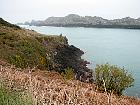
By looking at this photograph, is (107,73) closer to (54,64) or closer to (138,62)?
(54,64)

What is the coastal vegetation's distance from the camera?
944cm

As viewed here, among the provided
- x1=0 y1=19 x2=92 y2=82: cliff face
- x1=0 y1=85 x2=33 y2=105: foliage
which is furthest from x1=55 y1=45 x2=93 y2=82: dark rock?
x1=0 y1=85 x2=33 y2=105: foliage

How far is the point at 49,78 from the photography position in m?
24.0

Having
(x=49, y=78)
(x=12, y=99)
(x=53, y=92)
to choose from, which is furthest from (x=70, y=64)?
Answer: (x=12, y=99)

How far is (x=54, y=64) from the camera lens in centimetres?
7331

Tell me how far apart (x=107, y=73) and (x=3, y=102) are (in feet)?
110

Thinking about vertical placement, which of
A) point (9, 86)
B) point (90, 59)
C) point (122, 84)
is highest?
point (9, 86)

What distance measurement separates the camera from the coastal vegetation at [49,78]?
9438mm

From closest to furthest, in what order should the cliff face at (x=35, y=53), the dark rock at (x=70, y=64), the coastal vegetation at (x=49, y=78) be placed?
1. the coastal vegetation at (x=49, y=78)
2. the cliff face at (x=35, y=53)
3. the dark rock at (x=70, y=64)

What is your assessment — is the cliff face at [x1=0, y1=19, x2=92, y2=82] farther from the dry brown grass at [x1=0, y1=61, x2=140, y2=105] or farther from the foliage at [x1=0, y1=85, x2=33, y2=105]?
the foliage at [x1=0, y1=85, x2=33, y2=105]

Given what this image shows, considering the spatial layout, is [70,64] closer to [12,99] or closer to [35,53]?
[35,53]

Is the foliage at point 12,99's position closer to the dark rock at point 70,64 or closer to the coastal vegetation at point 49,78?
the coastal vegetation at point 49,78

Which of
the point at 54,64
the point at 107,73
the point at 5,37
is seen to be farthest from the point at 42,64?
the point at 107,73

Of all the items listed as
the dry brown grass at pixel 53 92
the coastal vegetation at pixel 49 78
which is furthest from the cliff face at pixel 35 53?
the dry brown grass at pixel 53 92
